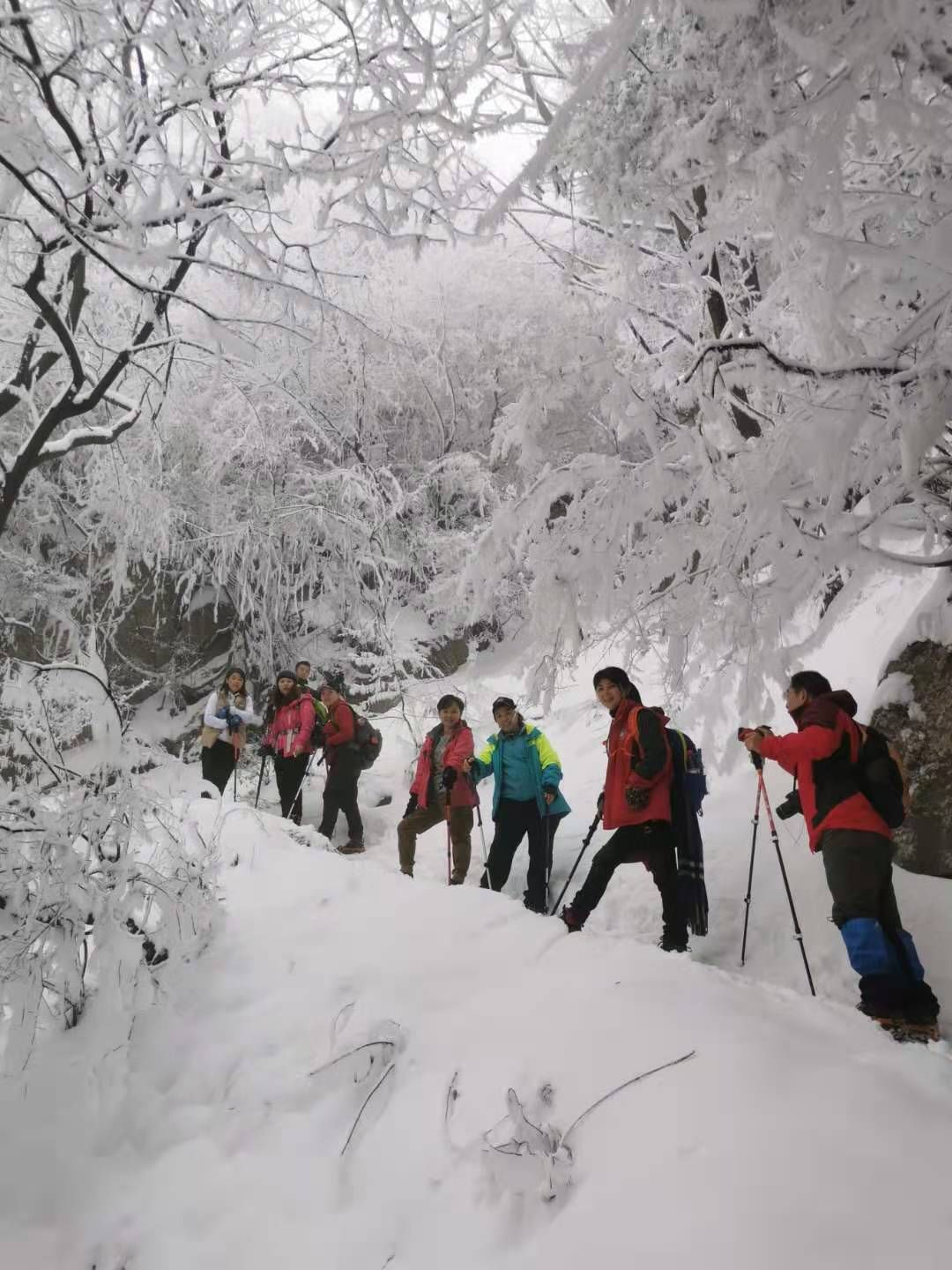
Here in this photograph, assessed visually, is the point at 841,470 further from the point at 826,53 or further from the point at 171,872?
the point at 171,872

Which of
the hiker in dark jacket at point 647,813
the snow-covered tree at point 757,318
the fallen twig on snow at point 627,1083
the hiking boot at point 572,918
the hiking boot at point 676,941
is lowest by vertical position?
the hiking boot at point 676,941

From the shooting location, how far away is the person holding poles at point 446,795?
5.75 metres

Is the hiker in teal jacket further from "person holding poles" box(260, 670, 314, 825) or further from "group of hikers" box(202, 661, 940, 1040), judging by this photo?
"person holding poles" box(260, 670, 314, 825)

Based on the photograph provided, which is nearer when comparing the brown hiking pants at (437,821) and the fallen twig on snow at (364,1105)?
the fallen twig on snow at (364,1105)

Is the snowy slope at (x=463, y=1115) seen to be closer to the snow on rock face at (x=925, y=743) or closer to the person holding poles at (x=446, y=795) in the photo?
the snow on rock face at (x=925, y=743)

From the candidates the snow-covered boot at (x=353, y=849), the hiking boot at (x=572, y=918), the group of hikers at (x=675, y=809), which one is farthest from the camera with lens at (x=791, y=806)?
the snow-covered boot at (x=353, y=849)

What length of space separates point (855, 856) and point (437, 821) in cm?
337

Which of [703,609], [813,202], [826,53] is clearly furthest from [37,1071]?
[826,53]

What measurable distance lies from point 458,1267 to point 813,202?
2766mm

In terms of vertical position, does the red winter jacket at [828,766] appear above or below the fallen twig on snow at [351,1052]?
above

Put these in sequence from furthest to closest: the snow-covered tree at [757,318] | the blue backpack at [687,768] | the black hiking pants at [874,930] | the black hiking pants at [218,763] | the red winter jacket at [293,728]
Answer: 1. the black hiking pants at [218,763]
2. the red winter jacket at [293,728]
3. the blue backpack at [687,768]
4. the black hiking pants at [874,930]
5. the snow-covered tree at [757,318]

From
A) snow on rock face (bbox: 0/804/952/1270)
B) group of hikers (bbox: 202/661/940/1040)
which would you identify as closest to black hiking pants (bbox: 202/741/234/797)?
group of hikers (bbox: 202/661/940/1040)

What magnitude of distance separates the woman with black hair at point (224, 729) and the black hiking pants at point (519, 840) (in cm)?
315

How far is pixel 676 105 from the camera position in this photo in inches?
101
